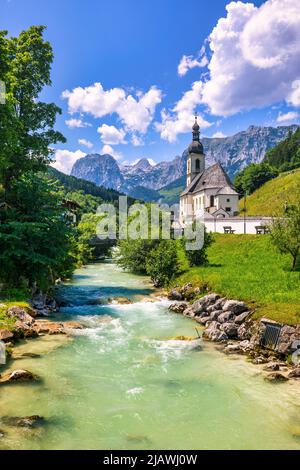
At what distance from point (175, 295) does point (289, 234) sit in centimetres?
1001

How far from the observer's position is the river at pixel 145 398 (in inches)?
400

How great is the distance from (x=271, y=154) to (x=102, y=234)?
111 meters

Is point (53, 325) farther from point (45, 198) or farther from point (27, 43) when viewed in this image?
point (27, 43)

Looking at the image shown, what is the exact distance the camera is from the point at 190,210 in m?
91.2

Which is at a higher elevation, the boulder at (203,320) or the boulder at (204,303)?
the boulder at (204,303)

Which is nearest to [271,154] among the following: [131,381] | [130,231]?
[130,231]

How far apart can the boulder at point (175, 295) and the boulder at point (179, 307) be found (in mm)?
2875

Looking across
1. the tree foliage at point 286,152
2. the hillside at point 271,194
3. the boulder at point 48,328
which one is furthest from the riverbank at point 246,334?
the tree foliage at point 286,152

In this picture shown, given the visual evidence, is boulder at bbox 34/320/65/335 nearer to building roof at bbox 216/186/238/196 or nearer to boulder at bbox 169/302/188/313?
boulder at bbox 169/302/188/313

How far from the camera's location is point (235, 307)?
2181 centimetres

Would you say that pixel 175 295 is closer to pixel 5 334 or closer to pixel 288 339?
pixel 288 339

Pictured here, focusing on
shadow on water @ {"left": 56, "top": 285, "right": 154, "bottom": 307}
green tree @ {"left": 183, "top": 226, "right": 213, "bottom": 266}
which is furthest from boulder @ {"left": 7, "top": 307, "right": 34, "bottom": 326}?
green tree @ {"left": 183, "top": 226, "right": 213, "bottom": 266}

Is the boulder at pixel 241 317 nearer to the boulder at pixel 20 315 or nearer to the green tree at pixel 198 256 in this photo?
the boulder at pixel 20 315

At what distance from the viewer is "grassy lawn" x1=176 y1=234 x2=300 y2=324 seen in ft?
67.0
